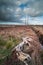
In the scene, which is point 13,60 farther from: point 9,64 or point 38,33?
point 38,33

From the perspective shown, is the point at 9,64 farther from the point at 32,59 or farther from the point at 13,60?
the point at 32,59

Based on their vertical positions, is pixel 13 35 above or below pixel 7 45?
above

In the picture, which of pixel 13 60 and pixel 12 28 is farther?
pixel 12 28

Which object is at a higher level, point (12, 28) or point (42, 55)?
point (12, 28)

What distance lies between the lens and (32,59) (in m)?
3.28

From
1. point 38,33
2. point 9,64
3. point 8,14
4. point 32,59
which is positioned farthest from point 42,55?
point 8,14

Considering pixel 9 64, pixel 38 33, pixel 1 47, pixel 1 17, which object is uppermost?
pixel 1 17

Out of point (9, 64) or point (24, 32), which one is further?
point (24, 32)

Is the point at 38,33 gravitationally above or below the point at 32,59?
above

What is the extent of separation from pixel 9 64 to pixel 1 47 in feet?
1.14

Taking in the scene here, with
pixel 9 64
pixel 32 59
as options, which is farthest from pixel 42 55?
pixel 9 64

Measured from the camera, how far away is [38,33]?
3438mm

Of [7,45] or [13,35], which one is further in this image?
[13,35]

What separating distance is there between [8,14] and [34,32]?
0.61 m
